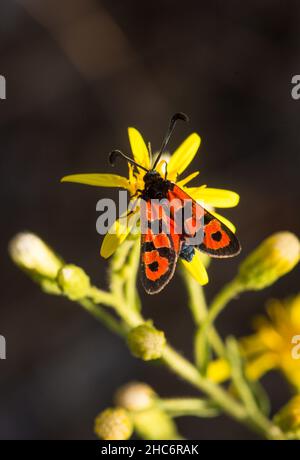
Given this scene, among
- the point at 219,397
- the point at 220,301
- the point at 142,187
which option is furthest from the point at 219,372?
the point at 142,187

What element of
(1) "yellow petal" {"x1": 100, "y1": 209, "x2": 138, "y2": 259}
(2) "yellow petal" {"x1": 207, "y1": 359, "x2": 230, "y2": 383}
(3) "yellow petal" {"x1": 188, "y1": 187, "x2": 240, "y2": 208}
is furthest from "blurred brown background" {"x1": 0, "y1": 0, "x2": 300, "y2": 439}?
(1) "yellow petal" {"x1": 100, "y1": 209, "x2": 138, "y2": 259}

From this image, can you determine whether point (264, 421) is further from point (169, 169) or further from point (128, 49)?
point (128, 49)


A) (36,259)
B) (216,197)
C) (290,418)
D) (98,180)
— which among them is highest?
(98,180)

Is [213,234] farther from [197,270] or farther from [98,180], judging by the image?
[98,180]

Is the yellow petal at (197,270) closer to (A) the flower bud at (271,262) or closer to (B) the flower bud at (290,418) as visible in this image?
(A) the flower bud at (271,262)

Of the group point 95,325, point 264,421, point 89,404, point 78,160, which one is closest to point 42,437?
point 89,404

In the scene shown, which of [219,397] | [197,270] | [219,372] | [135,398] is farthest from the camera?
[219,372]

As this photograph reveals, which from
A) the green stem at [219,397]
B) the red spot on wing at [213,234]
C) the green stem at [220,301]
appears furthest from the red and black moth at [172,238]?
the green stem at [219,397]

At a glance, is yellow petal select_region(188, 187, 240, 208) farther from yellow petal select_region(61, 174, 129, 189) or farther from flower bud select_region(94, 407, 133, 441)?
flower bud select_region(94, 407, 133, 441)
